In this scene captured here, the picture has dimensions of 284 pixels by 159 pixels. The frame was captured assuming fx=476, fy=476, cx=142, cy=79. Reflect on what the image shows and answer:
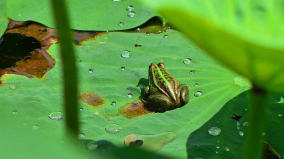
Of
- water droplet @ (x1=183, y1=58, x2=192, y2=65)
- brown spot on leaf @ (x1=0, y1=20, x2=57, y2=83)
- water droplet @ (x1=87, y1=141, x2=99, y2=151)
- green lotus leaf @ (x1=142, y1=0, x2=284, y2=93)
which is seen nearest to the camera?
green lotus leaf @ (x1=142, y1=0, x2=284, y2=93)

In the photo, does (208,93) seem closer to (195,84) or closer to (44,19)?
(195,84)

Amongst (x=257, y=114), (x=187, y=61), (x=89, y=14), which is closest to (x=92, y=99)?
(x=187, y=61)

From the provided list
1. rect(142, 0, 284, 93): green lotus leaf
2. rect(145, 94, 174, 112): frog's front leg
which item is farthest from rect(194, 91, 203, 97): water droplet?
rect(142, 0, 284, 93): green lotus leaf

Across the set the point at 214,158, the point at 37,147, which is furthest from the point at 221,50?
the point at 214,158

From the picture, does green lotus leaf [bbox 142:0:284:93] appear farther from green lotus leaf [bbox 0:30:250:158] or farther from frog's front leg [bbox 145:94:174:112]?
frog's front leg [bbox 145:94:174:112]

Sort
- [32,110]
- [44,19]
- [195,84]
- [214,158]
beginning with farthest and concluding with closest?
[44,19] < [195,84] < [32,110] < [214,158]
